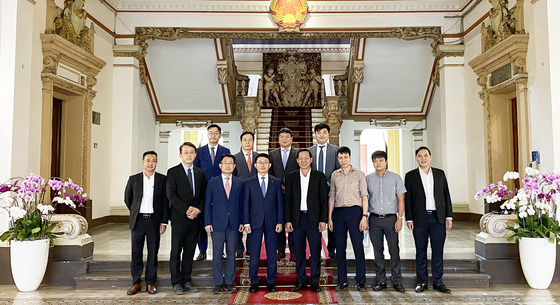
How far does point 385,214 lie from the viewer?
4.28m

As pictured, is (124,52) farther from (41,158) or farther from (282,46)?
(282,46)

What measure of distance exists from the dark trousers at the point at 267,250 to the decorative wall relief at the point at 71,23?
452cm

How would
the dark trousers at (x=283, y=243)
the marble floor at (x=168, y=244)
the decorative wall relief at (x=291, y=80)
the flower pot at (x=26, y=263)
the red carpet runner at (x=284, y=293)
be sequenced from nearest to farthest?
the red carpet runner at (x=284, y=293) → the flower pot at (x=26, y=263) → the dark trousers at (x=283, y=243) → the marble floor at (x=168, y=244) → the decorative wall relief at (x=291, y=80)

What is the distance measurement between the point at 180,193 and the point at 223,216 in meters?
0.52

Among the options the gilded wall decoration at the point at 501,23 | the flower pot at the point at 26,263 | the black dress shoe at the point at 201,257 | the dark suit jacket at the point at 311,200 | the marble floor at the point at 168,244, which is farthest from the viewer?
the gilded wall decoration at the point at 501,23

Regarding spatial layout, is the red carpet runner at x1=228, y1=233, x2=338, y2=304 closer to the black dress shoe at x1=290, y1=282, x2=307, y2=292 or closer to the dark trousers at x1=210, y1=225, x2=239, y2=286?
the black dress shoe at x1=290, y1=282, x2=307, y2=292

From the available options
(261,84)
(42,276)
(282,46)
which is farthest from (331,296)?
(282,46)

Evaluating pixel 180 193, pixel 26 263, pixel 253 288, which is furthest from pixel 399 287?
pixel 26 263

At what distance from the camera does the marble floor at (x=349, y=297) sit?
407 centimetres

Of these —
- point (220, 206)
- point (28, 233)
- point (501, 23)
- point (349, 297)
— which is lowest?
point (349, 297)

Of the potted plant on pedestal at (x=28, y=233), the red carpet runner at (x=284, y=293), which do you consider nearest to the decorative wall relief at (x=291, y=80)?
the red carpet runner at (x=284, y=293)

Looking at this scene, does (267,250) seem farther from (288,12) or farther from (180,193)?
(288,12)

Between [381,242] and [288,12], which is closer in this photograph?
[381,242]

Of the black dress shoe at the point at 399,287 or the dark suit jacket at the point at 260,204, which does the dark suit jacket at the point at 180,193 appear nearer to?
the dark suit jacket at the point at 260,204
